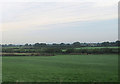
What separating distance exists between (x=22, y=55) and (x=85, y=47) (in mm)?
7459

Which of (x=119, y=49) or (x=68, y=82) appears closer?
(x=68, y=82)

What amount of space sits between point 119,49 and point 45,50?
8381mm

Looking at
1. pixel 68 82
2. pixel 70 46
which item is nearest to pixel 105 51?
pixel 70 46

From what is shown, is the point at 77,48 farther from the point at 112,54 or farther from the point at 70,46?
the point at 112,54

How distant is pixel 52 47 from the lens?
22016 millimetres

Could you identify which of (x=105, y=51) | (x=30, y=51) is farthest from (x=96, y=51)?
(x=30, y=51)

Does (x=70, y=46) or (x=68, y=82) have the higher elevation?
(x=70, y=46)

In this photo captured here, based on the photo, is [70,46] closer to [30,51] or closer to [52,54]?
[52,54]

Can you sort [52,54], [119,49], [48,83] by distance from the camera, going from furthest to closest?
1. [52,54]
2. [119,49]
3. [48,83]

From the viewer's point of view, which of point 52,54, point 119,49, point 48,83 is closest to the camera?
point 48,83

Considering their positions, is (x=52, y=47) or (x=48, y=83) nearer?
(x=48, y=83)

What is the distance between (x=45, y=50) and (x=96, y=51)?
5.98 m

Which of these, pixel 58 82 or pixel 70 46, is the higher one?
pixel 70 46

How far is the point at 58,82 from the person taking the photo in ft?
28.2
